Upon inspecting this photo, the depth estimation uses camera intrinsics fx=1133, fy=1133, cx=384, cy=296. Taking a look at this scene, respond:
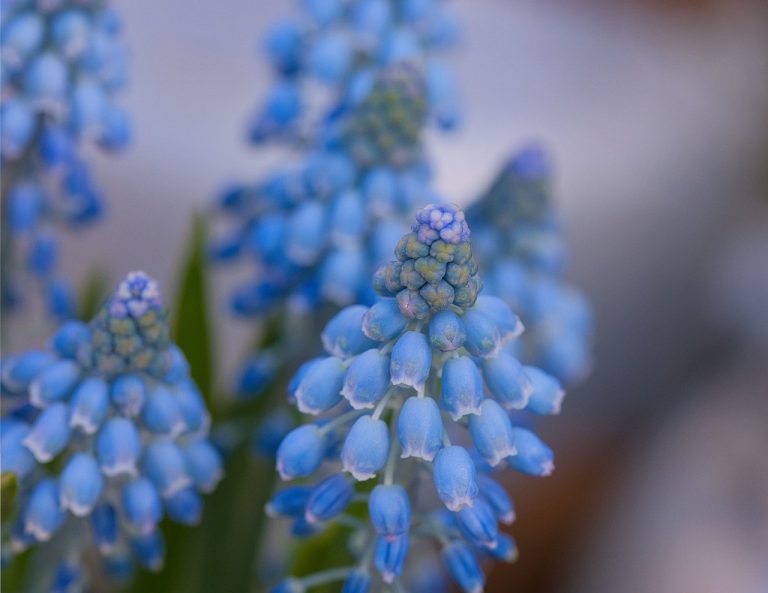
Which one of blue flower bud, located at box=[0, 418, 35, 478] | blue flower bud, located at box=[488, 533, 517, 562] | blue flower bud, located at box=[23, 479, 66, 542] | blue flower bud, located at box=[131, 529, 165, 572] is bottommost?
blue flower bud, located at box=[131, 529, 165, 572]

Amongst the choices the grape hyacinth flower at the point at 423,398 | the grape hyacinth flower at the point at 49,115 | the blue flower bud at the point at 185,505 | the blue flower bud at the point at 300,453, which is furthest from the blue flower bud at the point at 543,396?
the grape hyacinth flower at the point at 49,115

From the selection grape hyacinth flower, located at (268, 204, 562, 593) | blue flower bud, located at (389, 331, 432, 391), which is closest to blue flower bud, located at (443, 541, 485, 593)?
grape hyacinth flower, located at (268, 204, 562, 593)

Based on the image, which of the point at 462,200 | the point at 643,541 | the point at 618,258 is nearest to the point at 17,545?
the point at 643,541

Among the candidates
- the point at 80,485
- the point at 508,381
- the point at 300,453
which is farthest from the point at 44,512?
the point at 508,381

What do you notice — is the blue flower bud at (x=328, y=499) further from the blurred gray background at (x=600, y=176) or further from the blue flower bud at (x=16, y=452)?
the blurred gray background at (x=600, y=176)

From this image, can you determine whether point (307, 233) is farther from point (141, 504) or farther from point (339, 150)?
point (141, 504)

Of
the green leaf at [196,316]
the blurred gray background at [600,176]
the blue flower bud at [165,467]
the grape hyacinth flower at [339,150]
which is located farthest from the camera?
the blurred gray background at [600,176]

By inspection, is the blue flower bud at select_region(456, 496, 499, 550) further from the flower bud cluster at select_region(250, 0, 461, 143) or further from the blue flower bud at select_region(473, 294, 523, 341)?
the flower bud cluster at select_region(250, 0, 461, 143)
